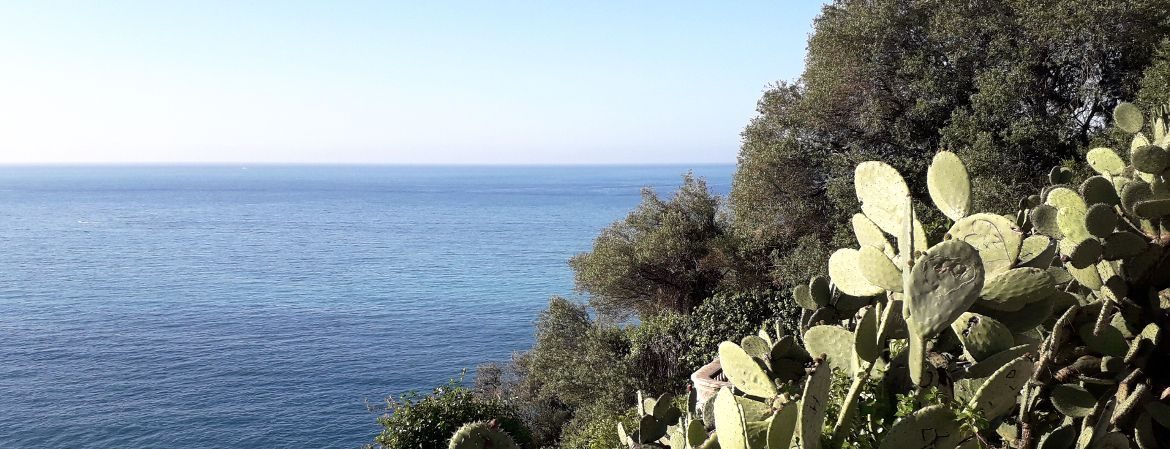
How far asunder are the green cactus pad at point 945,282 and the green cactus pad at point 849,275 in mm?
579

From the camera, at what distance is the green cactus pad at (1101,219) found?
2.58m

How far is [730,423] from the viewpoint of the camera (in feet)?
5.62

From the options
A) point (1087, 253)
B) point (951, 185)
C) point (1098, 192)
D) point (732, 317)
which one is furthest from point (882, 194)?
point (732, 317)

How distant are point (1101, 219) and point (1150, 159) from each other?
0.39 meters

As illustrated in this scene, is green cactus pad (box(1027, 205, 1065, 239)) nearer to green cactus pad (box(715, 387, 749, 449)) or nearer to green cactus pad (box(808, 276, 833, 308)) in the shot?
green cactus pad (box(808, 276, 833, 308))

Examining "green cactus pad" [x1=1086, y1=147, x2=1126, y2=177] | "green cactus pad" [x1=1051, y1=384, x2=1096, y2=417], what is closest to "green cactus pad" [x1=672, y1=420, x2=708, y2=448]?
"green cactus pad" [x1=1051, y1=384, x2=1096, y2=417]

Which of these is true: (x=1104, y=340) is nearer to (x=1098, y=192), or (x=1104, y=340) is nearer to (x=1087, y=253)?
(x=1087, y=253)

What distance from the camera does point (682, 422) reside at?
8.07 feet

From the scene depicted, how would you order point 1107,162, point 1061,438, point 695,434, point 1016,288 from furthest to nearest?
point 1107,162 → point 1061,438 → point 695,434 → point 1016,288

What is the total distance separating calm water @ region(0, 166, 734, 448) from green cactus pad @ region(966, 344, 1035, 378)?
29.3 metres

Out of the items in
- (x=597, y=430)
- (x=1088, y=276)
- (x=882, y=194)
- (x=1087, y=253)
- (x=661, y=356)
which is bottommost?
(x=597, y=430)

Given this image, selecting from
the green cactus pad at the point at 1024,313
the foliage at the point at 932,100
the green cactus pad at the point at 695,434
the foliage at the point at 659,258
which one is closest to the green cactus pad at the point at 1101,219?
the green cactus pad at the point at 1024,313

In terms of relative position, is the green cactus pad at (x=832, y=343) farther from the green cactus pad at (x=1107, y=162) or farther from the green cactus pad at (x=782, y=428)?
the green cactus pad at (x=1107, y=162)

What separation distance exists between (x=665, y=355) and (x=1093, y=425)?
1506 cm
